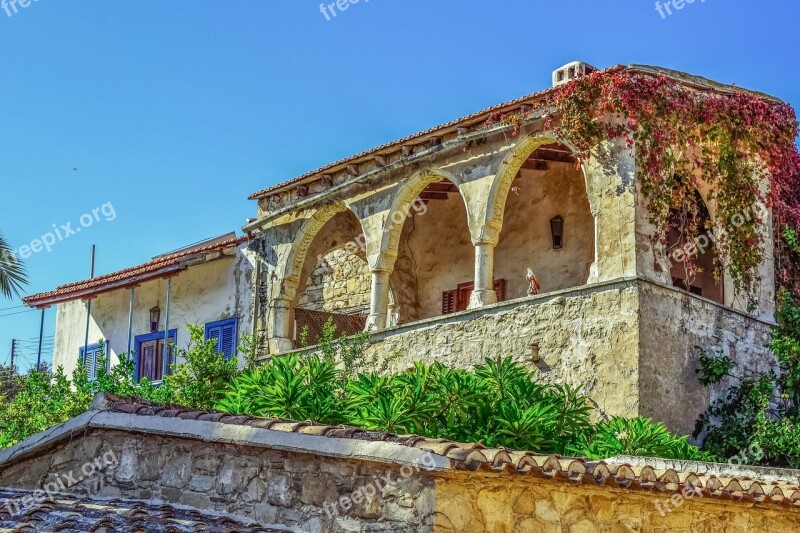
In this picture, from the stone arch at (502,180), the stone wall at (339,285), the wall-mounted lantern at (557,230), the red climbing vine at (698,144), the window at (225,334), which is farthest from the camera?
the stone wall at (339,285)

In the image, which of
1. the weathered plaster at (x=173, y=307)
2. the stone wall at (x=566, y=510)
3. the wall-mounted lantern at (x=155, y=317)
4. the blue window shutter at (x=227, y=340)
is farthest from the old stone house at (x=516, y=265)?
the stone wall at (x=566, y=510)

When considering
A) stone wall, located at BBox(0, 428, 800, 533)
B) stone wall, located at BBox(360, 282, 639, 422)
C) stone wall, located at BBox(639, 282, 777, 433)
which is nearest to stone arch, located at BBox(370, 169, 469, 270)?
stone wall, located at BBox(360, 282, 639, 422)

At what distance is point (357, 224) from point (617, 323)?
757cm

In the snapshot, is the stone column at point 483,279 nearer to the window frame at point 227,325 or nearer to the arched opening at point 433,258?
the arched opening at point 433,258

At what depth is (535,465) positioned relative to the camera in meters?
7.55

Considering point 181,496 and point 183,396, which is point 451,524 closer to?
point 181,496

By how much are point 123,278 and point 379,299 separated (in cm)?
604

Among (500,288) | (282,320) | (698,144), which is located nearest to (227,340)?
(282,320)

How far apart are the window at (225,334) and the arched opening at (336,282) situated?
1.23 meters

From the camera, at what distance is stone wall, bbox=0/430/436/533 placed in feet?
24.5

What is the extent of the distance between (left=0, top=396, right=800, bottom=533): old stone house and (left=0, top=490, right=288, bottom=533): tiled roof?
1 centimetres

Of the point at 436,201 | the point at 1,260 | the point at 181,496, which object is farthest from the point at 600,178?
the point at 1,260

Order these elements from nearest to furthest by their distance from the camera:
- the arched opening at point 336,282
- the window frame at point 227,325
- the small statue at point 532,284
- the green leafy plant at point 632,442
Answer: the green leafy plant at point 632,442 < the small statue at point 532,284 < the arched opening at point 336,282 < the window frame at point 227,325

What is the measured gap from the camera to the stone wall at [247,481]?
745cm
